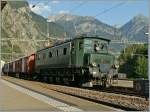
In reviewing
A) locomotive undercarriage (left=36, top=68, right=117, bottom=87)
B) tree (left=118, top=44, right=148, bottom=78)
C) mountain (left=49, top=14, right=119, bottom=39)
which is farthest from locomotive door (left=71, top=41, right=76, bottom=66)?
mountain (left=49, top=14, right=119, bottom=39)

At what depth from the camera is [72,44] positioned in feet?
99.1

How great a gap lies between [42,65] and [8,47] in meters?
64.8

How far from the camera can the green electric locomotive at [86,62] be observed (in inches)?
1112

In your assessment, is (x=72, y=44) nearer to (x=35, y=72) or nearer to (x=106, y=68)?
(x=106, y=68)

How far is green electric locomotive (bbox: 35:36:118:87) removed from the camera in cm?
2825

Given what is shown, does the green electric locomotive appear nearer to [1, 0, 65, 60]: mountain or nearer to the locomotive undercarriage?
the locomotive undercarriage

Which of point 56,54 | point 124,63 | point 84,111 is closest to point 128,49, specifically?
point 124,63

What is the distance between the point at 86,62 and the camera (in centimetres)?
2864

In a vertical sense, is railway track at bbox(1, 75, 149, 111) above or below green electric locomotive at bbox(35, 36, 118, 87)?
below

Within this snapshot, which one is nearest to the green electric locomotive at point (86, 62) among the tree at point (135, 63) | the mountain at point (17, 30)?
the tree at point (135, 63)

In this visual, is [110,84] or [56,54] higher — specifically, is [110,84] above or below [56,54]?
below

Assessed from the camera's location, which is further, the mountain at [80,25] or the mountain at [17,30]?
the mountain at [80,25]

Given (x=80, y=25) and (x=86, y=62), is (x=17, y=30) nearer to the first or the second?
(x=80, y=25)

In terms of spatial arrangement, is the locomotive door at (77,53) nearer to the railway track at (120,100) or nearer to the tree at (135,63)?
the railway track at (120,100)
